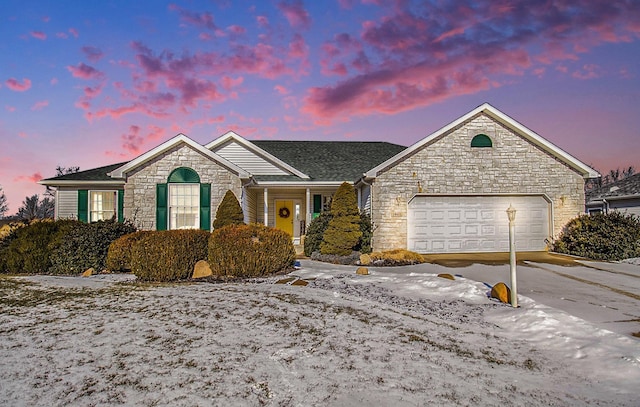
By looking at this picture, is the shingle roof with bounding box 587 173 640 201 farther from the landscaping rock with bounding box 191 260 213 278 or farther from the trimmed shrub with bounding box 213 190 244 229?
the landscaping rock with bounding box 191 260 213 278

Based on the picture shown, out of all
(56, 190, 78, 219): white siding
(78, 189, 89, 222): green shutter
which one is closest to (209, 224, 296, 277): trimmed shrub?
(78, 189, 89, 222): green shutter

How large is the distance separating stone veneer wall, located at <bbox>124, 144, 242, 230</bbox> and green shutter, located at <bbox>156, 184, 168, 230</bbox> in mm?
167

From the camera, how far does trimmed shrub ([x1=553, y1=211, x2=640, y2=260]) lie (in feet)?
39.8

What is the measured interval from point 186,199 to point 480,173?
11886 mm

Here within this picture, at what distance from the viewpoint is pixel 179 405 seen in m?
3.02

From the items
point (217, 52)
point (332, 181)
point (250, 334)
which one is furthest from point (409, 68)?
point (250, 334)

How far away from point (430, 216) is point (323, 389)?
11.8 meters

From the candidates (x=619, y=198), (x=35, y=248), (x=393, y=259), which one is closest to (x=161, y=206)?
(x=35, y=248)

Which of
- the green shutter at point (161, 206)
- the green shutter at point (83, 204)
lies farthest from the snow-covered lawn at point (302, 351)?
the green shutter at point (83, 204)

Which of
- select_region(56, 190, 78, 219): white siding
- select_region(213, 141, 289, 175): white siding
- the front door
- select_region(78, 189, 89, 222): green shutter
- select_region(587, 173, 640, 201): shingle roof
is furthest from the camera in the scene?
the front door

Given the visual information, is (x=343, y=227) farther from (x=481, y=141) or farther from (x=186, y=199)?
(x=481, y=141)

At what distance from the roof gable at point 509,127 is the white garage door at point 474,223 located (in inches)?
70.1

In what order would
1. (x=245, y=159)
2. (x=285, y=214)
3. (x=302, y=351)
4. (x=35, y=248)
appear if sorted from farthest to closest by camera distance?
(x=285, y=214) < (x=245, y=159) < (x=35, y=248) < (x=302, y=351)

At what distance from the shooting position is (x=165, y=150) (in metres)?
14.3
